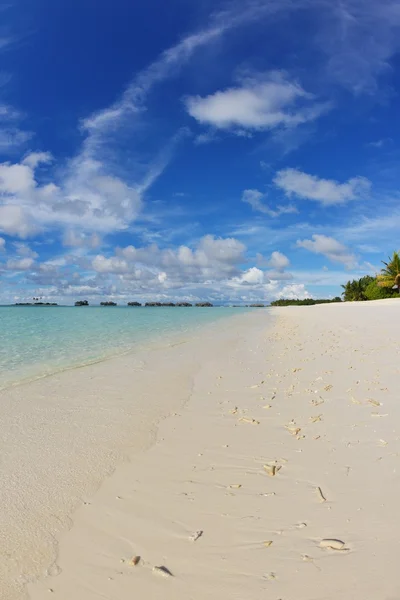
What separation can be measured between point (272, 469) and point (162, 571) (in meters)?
2.03

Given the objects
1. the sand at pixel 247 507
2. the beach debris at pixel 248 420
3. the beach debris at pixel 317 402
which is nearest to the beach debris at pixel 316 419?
the sand at pixel 247 507

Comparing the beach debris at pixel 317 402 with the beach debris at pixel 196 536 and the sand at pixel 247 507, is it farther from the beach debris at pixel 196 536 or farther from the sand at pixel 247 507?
the beach debris at pixel 196 536

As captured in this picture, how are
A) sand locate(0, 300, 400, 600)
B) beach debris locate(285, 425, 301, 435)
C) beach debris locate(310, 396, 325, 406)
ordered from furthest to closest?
beach debris locate(310, 396, 325, 406) → beach debris locate(285, 425, 301, 435) → sand locate(0, 300, 400, 600)

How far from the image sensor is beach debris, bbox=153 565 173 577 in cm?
293

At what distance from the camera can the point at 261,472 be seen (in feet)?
15.0

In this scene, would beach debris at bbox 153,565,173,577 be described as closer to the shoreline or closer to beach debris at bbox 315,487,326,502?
the shoreline

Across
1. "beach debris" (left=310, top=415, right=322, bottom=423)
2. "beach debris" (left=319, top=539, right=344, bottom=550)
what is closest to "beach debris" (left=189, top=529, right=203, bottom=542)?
"beach debris" (left=319, top=539, right=344, bottom=550)

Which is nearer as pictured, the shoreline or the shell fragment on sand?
the shoreline

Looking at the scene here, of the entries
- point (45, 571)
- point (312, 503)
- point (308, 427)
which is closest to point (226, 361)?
point (308, 427)

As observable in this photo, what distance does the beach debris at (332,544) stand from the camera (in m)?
3.05

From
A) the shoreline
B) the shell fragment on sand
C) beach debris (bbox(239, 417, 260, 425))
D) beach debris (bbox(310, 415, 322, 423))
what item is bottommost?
the shoreline

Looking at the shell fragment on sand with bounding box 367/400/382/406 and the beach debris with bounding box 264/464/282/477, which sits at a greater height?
the shell fragment on sand with bounding box 367/400/382/406

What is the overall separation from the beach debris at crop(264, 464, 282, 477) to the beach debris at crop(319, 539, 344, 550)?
1.34 meters

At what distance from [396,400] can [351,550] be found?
4465 millimetres
